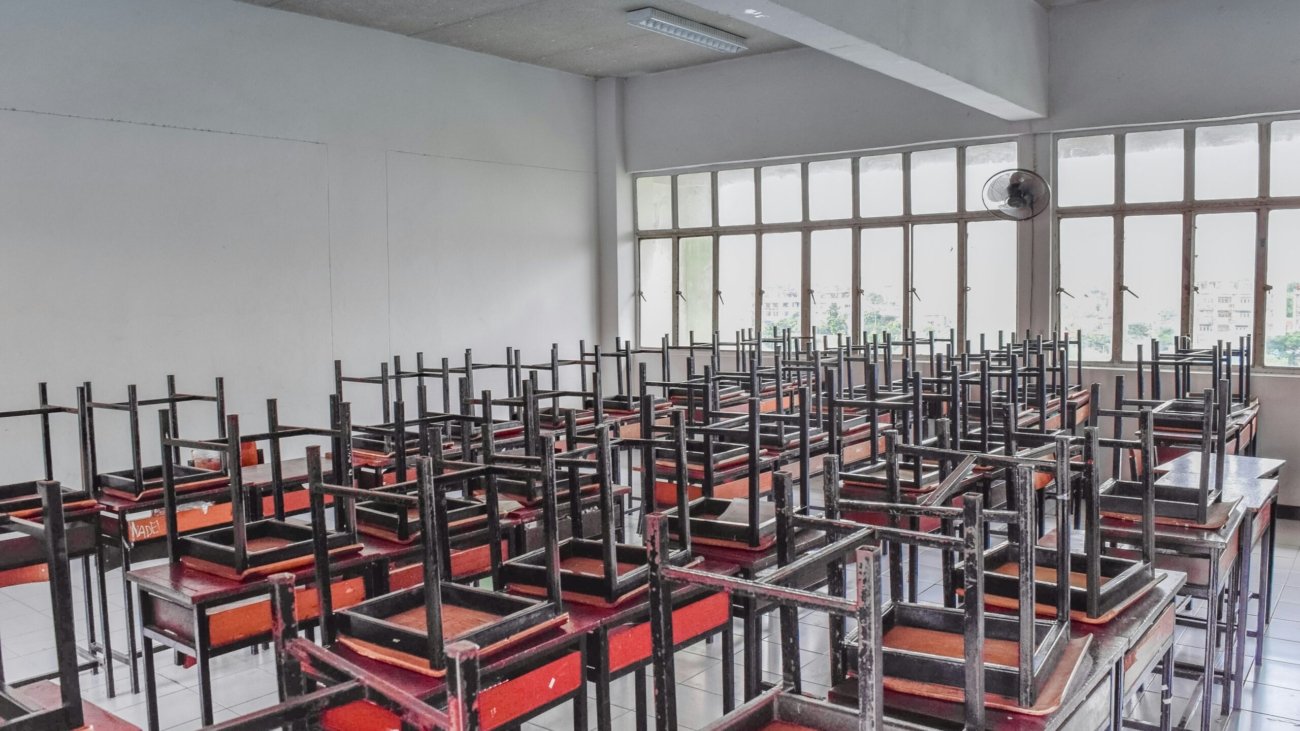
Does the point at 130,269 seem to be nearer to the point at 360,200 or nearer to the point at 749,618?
the point at 360,200

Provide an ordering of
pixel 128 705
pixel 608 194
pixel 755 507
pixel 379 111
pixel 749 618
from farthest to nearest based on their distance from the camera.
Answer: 1. pixel 608 194
2. pixel 379 111
3. pixel 128 705
4. pixel 755 507
5. pixel 749 618

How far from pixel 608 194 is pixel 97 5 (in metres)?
4.67

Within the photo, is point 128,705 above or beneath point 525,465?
beneath

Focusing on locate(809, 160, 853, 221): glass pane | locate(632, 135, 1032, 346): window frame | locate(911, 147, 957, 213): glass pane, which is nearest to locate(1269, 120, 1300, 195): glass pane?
locate(632, 135, 1032, 346): window frame

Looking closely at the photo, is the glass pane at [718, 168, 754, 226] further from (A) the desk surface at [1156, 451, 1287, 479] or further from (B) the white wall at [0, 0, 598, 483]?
(A) the desk surface at [1156, 451, 1287, 479]

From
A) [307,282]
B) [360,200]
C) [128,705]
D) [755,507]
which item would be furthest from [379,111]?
[755,507]

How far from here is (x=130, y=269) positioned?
20.4ft

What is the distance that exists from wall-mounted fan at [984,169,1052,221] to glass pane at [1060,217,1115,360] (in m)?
0.44

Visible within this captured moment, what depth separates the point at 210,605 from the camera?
2684 mm

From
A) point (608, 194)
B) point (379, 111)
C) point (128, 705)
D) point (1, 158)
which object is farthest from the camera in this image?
point (608, 194)

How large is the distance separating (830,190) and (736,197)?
958 millimetres

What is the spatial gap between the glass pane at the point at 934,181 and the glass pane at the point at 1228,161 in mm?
1763

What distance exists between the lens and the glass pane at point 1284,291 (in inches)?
261

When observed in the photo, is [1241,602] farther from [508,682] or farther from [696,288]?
[696,288]
